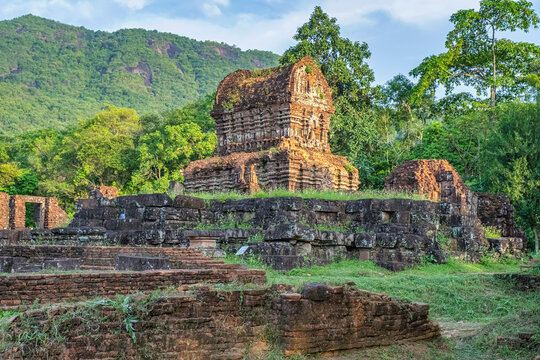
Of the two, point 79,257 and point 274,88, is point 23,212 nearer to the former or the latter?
point 274,88

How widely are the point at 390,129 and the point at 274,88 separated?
55.2ft

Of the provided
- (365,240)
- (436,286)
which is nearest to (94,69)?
(365,240)

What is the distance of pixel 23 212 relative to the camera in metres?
31.3

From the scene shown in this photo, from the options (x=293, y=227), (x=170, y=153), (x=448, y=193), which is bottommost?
(x=293, y=227)

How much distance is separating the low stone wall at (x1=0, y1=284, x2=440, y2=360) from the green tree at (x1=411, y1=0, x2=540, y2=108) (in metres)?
25.5

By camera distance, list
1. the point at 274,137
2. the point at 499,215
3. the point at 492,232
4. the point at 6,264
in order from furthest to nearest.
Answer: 1. the point at 274,137
2. the point at 499,215
3. the point at 492,232
4. the point at 6,264

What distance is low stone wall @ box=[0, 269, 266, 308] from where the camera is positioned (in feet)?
26.3

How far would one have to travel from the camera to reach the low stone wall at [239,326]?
6.67 m

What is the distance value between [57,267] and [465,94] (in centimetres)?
2865

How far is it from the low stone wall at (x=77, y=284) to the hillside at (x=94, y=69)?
195ft

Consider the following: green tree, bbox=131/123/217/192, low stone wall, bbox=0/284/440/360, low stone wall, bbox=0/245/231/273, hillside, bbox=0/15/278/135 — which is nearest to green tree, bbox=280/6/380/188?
green tree, bbox=131/123/217/192

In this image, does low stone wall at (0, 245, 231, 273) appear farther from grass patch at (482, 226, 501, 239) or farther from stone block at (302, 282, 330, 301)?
grass patch at (482, 226, 501, 239)

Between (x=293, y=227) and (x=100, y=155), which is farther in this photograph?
(x=100, y=155)

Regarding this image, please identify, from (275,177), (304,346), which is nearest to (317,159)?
(275,177)
